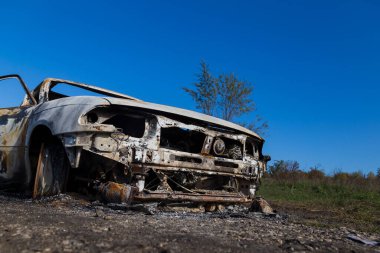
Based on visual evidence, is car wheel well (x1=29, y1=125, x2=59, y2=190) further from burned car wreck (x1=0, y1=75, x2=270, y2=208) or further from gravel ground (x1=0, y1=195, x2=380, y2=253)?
gravel ground (x1=0, y1=195, x2=380, y2=253)

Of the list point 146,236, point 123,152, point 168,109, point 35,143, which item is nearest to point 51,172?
point 35,143

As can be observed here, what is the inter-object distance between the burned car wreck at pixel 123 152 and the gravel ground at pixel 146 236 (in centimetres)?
72

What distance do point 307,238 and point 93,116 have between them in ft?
8.81

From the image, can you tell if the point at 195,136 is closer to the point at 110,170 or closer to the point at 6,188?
the point at 110,170

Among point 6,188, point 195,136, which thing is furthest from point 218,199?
point 6,188

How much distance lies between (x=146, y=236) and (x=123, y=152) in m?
1.92

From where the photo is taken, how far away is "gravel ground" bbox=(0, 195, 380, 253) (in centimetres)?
239

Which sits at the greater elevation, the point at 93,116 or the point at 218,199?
the point at 93,116

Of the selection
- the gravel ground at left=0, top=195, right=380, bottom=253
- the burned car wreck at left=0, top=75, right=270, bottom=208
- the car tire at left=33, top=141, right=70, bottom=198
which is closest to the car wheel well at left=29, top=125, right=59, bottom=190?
the burned car wreck at left=0, top=75, right=270, bottom=208

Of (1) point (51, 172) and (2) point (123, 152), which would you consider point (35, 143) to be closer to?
(1) point (51, 172)

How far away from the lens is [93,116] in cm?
468

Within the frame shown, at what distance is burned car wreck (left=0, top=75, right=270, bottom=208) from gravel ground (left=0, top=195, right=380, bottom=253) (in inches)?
28.5

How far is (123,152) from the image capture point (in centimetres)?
457

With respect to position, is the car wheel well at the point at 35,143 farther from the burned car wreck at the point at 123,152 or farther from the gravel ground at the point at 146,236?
the gravel ground at the point at 146,236
